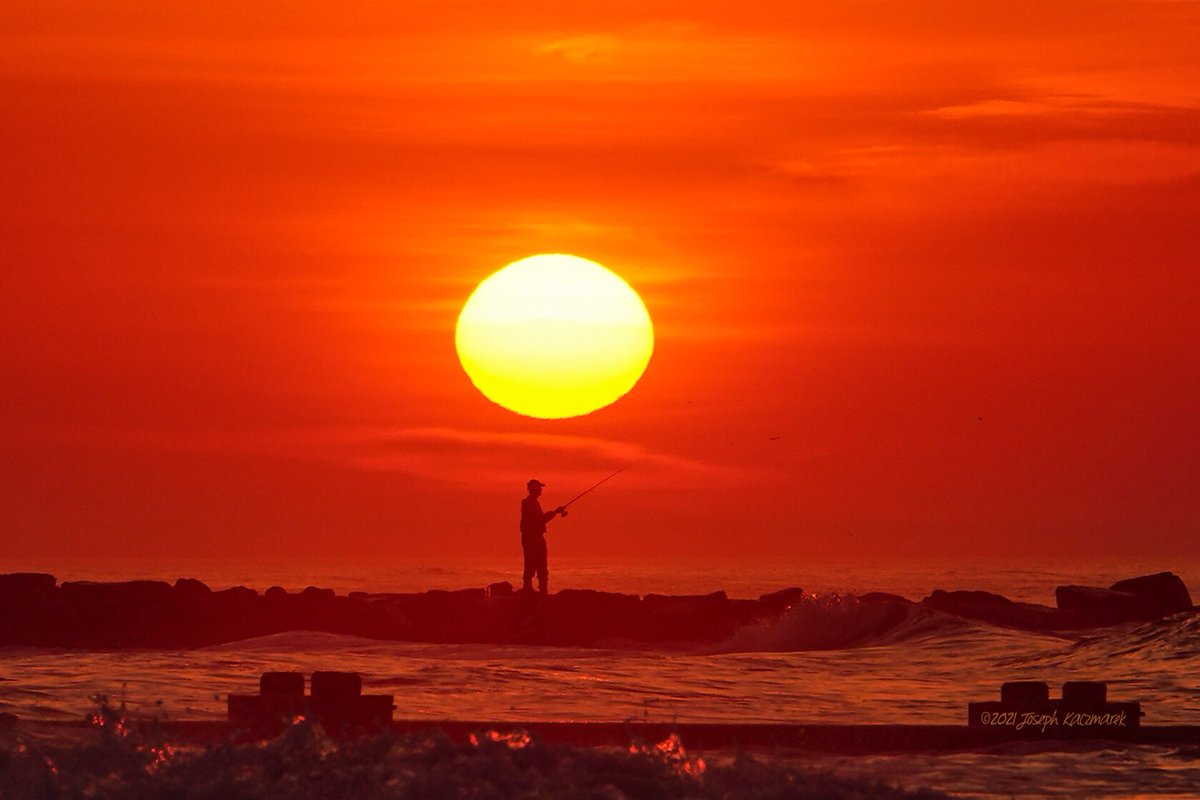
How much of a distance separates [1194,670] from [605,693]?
726 cm

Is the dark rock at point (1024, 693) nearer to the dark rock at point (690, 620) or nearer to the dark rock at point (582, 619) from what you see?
the dark rock at point (582, 619)

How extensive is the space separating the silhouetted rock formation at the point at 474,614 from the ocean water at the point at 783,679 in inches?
22.1

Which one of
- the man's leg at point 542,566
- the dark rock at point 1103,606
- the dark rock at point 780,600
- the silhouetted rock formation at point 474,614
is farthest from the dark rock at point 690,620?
the dark rock at point 1103,606

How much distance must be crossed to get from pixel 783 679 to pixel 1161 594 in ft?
39.8

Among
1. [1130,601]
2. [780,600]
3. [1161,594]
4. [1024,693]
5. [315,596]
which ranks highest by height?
[315,596]

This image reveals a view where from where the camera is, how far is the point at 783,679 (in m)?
22.5

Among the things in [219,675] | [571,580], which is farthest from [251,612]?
[571,580]

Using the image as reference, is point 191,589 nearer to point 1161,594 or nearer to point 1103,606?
point 1103,606

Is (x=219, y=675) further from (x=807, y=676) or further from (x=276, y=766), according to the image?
(x=276, y=766)

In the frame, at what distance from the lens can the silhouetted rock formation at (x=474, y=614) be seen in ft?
96.4

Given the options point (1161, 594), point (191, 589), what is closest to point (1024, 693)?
point (1161, 594)

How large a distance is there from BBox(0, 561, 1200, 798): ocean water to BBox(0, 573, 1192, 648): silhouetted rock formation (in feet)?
1.84

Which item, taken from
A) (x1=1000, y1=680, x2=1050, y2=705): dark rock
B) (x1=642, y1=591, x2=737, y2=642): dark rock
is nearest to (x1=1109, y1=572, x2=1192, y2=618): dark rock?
(x1=642, y1=591, x2=737, y2=642): dark rock

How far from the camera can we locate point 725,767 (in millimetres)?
12266
